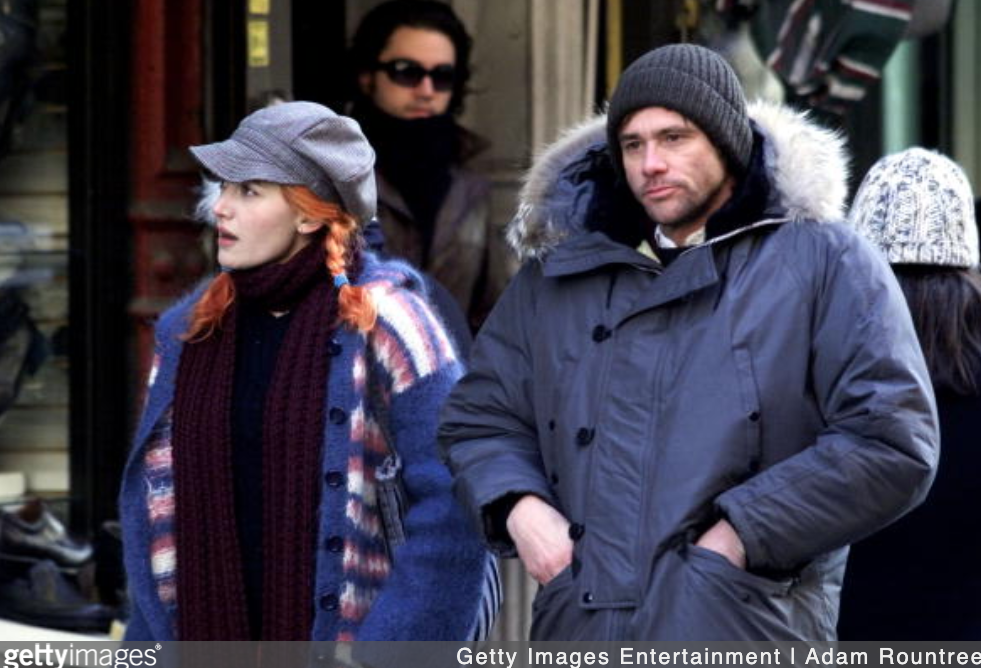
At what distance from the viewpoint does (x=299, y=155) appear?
445 cm

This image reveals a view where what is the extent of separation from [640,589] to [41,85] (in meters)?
3.69

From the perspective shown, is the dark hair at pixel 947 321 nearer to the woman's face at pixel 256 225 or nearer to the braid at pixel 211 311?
the woman's face at pixel 256 225

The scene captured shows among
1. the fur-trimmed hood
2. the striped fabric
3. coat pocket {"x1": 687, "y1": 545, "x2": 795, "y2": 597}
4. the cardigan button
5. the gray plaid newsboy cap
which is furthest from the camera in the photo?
the striped fabric

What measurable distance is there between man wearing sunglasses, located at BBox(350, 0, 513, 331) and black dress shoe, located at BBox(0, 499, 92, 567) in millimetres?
1343

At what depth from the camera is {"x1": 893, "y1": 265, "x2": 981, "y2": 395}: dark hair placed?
471 centimetres

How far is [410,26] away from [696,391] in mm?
3568

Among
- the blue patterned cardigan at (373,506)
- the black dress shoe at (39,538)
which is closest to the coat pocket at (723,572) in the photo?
the blue patterned cardigan at (373,506)

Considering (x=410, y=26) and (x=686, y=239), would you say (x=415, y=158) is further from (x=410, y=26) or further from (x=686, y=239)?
(x=686, y=239)

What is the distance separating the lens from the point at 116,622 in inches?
270

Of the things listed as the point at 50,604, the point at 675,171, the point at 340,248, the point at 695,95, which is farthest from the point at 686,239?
the point at 50,604

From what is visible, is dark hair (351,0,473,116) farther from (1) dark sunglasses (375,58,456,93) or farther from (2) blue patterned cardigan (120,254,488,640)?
(2) blue patterned cardigan (120,254,488,640)

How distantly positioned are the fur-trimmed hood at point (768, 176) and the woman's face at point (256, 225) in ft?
1.50

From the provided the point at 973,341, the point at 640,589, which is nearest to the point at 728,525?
the point at 640,589

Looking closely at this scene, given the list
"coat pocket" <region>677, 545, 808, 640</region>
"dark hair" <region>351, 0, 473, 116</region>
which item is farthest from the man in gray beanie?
"dark hair" <region>351, 0, 473, 116</region>
